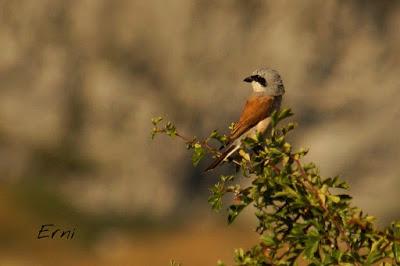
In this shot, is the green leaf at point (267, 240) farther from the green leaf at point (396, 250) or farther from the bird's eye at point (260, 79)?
the bird's eye at point (260, 79)

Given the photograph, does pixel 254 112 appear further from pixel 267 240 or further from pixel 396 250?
pixel 396 250

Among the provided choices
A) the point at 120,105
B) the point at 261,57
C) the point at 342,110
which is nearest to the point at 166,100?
the point at 120,105

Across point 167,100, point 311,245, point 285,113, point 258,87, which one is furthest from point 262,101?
point 167,100

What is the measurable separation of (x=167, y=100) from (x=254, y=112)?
2868 centimetres

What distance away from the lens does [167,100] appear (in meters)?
39.0

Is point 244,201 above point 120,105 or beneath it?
beneath

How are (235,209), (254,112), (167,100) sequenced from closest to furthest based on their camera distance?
(235,209) → (254,112) → (167,100)

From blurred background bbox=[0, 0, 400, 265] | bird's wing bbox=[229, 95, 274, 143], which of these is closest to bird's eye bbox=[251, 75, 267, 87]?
bird's wing bbox=[229, 95, 274, 143]

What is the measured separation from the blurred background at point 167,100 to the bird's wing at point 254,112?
1988 cm

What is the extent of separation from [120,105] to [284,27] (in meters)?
8.92

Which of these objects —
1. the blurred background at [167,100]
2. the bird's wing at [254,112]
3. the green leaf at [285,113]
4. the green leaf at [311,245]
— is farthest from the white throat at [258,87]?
the blurred background at [167,100]

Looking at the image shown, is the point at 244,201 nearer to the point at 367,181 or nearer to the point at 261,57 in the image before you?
the point at 367,181

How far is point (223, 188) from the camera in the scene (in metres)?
5.69

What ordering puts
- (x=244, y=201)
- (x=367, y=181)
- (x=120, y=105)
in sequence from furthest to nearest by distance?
(x=120, y=105)
(x=367, y=181)
(x=244, y=201)
